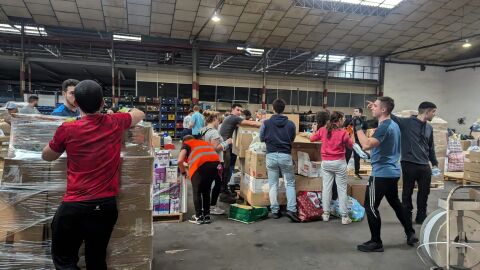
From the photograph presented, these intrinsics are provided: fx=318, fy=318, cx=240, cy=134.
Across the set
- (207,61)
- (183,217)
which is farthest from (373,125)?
(207,61)

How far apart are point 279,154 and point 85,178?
2640mm

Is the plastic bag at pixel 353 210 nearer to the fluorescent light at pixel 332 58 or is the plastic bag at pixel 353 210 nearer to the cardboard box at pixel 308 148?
the cardboard box at pixel 308 148

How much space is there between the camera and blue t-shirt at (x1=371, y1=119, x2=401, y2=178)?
2971mm

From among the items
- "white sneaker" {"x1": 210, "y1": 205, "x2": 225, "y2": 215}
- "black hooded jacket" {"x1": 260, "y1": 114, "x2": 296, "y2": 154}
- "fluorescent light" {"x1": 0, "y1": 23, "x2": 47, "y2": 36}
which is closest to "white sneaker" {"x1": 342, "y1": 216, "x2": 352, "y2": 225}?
"black hooded jacket" {"x1": 260, "y1": 114, "x2": 296, "y2": 154}

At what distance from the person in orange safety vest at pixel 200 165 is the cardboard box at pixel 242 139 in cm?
124

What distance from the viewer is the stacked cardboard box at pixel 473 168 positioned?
6496mm

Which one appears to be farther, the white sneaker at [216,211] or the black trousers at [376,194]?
Answer: the white sneaker at [216,211]

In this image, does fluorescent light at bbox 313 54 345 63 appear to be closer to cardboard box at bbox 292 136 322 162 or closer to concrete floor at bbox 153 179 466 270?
cardboard box at bbox 292 136 322 162

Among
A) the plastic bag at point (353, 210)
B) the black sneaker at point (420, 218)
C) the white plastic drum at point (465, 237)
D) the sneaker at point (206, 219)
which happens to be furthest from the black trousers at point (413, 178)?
the sneaker at point (206, 219)

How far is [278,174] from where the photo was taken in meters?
4.12

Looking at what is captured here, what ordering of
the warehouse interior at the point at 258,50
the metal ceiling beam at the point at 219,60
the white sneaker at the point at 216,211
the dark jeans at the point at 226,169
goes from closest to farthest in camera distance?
1. the white sneaker at the point at 216,211
2. the dark jeans at the point at 226,169
3. the warehouse interior at the point at 258,50
4. the metal ceiling beam at the point at 219,60

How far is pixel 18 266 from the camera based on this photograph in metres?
1.95

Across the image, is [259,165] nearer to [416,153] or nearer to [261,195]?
[261,195]

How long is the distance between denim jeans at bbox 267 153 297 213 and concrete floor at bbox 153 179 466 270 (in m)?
0.22
